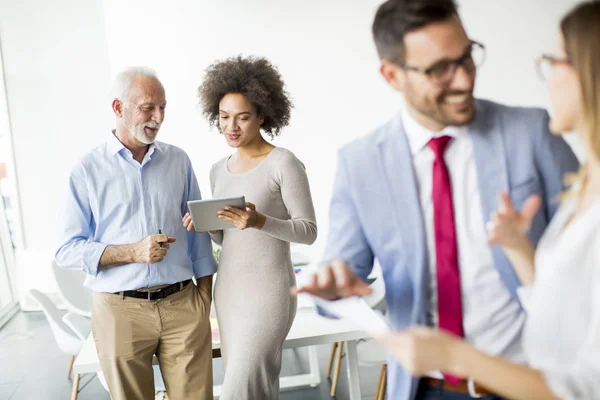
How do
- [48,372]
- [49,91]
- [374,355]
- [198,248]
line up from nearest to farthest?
1. [198,248]
2. [374,355]
3. [48,372]
4. [49,91]

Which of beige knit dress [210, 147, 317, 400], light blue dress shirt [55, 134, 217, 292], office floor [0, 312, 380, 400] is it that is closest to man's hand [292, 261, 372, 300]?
beige knit dress [210, 147, 317, 400]

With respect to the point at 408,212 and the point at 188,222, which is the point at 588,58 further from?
the point at 188,222

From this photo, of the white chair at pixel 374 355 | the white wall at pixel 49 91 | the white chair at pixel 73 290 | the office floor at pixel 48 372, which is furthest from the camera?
the white wall at pixel 49 91

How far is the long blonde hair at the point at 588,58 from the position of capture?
1.12m

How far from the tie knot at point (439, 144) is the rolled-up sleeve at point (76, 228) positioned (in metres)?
1.70

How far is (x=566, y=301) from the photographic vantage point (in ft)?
3.66

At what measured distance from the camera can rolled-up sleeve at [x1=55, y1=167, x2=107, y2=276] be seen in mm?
2730

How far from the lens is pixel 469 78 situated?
1400mm

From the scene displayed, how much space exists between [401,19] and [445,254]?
0.56 meters

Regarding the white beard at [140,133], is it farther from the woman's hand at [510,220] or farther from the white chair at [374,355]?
the woman's hand at [510,220]

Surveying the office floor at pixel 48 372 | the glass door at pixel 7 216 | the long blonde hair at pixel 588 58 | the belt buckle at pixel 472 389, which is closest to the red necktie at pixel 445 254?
the belt buckle at pixel 472 389

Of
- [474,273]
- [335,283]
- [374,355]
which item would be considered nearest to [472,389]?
[474,273]

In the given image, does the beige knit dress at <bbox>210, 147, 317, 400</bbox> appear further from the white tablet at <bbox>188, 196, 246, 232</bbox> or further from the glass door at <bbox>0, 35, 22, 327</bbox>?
the glass door at <bbox>0, 35, 22, 327</bbox>

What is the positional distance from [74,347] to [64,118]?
11.4 ft
